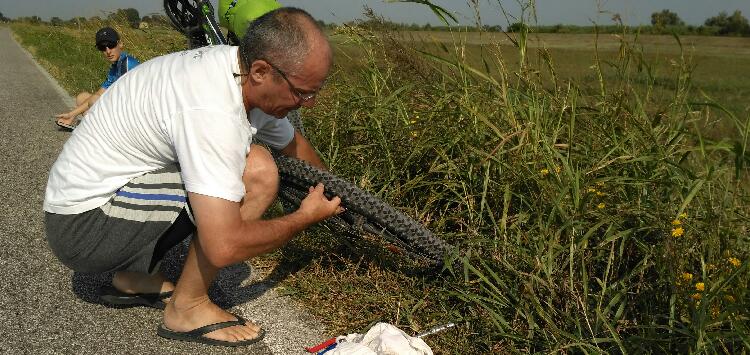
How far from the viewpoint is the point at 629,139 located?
294 cm

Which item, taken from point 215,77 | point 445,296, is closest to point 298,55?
point 215,77

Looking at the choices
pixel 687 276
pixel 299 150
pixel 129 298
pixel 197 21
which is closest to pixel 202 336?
pixel 129 298

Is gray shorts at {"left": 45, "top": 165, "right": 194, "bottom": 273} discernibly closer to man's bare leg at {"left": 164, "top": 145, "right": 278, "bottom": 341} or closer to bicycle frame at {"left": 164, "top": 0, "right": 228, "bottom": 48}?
man's bare leg at {"left": 164, "top": 145, "right": 278, "bottom": 341}

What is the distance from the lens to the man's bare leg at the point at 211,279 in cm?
247

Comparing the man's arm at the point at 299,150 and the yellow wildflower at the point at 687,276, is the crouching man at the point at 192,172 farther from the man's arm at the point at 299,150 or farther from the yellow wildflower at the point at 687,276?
the yellow wildflower at the point at 687,276

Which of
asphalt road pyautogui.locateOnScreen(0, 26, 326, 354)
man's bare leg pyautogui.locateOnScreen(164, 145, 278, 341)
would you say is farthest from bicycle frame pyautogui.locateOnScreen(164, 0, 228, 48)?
man's bare leg pyautogui.locateOnScreen(164, 145, 278, 341)

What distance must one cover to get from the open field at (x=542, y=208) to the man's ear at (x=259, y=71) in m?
1.03

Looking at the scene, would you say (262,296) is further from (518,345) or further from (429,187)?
(518,345)

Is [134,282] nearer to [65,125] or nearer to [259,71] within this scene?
[259,71]

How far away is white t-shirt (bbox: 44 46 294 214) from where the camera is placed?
2129 millimetres

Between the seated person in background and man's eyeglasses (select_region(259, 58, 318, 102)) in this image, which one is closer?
man's eyeglasses (select_region(259, 58, 318, 102))

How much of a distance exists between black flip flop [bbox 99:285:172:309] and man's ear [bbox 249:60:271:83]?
3.94ft

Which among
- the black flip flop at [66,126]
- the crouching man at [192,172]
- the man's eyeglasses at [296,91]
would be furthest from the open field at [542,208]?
the black flip flop at [66,126]

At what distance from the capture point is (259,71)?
2230 mm
